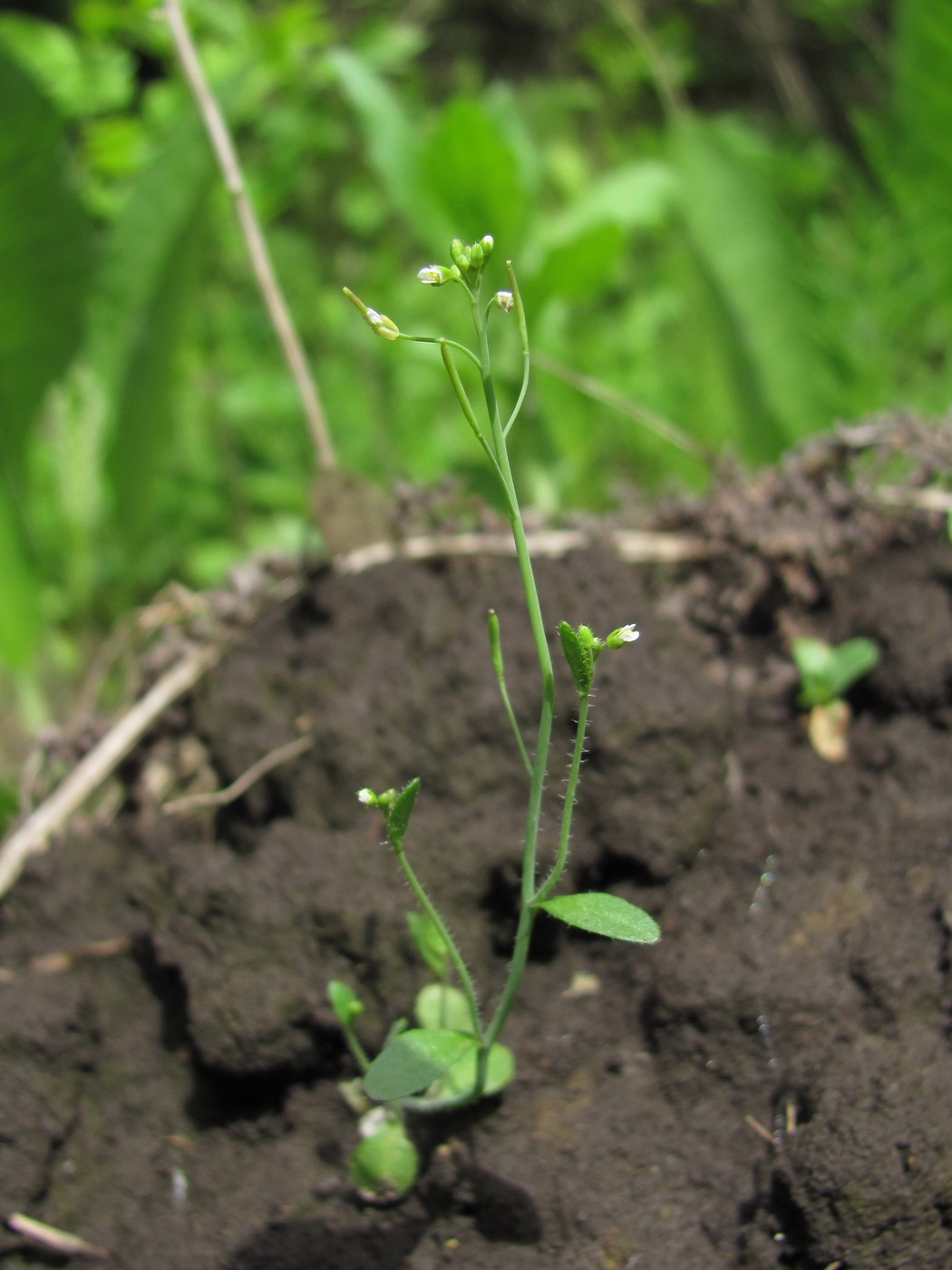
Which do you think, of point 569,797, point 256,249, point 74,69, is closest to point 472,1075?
point 569,797

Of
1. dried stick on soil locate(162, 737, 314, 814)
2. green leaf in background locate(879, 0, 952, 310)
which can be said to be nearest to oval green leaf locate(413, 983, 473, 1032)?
dried stick on soil locate(162, 737, 314, 814)

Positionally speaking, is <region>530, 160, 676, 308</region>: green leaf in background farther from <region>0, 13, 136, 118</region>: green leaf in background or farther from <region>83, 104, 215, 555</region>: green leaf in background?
<region>0, 13, 136, 118</region>: green leaf in background

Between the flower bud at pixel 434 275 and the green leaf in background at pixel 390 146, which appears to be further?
the green leaf in background at pixel 390 146

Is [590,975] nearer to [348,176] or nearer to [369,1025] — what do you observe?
[369,1025]

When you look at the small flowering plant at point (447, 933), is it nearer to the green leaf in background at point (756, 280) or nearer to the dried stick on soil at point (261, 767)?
the dried stick on soil at point (261, 767)

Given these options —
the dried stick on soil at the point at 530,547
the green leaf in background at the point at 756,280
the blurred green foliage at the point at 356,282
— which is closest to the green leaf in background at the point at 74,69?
the blurred green foliage at the point at 356,282

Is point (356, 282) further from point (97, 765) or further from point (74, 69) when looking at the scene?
point (97, 765)
